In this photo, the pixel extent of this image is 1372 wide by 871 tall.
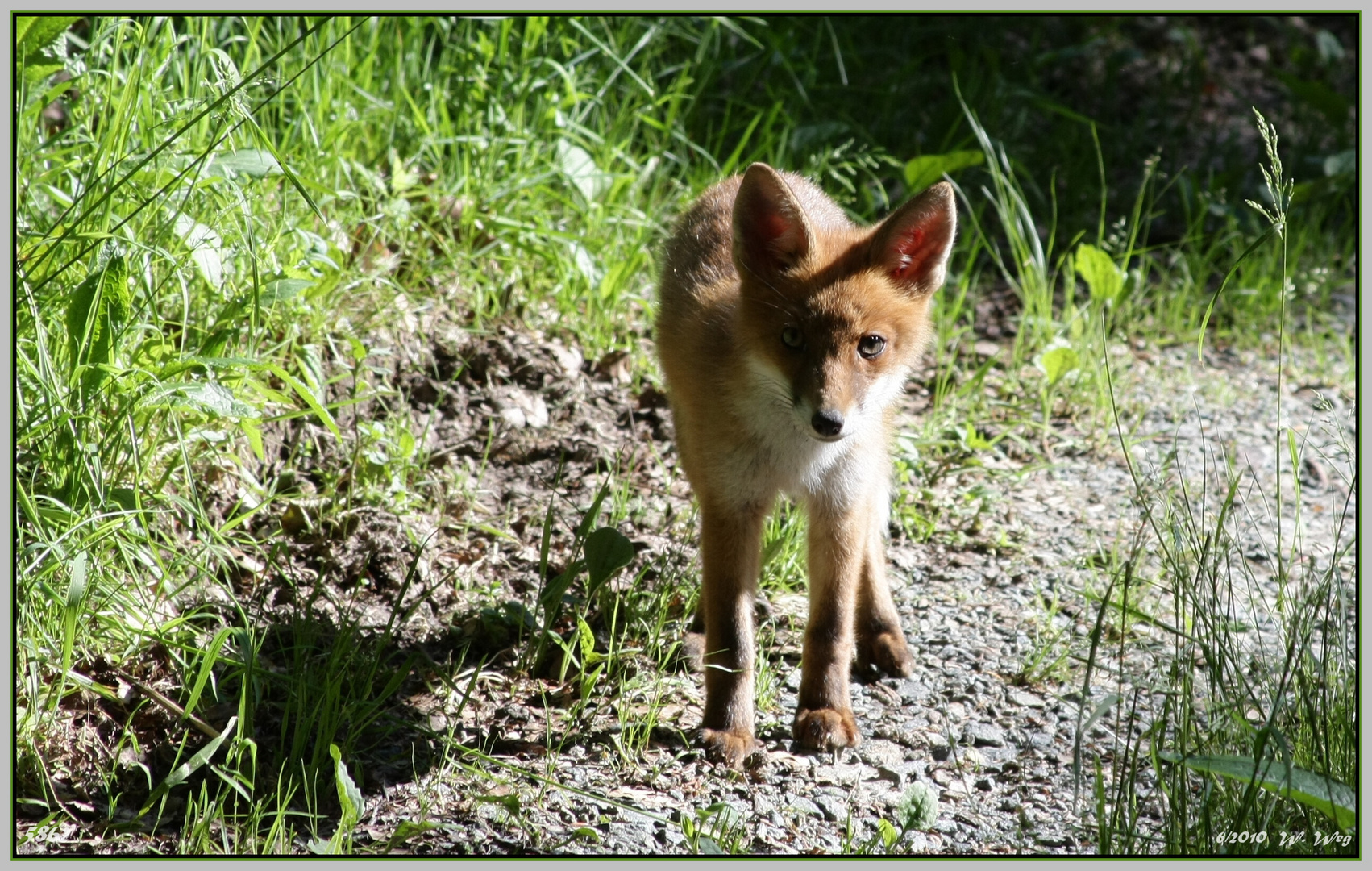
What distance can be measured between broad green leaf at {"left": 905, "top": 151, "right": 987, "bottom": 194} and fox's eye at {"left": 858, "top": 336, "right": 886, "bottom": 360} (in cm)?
217

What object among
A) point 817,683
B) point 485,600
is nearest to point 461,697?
point 485,600

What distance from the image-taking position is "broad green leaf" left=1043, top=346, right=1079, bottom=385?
4.93m

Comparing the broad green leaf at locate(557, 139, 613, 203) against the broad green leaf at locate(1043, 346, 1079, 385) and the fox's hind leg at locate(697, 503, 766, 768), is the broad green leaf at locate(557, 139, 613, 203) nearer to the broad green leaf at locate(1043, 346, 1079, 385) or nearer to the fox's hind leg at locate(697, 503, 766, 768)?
the broad green leaf at locate(1043, 346, 1079, 385)

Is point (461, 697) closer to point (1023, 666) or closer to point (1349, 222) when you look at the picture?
point (1023, 666)

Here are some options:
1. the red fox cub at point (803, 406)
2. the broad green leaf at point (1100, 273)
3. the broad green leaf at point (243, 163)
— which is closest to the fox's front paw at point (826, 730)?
the red fox cub at point (803, 406)

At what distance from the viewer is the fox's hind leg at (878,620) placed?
3.70 m

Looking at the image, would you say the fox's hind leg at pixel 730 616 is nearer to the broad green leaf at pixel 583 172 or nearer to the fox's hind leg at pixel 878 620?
the fox's hind leg at pixel 878 620

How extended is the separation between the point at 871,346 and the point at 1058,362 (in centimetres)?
195

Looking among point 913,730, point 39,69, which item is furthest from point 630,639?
point 39,69

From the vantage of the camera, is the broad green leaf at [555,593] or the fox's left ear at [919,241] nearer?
the fox's left ear at [919,241]

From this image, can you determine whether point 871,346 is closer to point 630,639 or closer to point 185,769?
point 630,639

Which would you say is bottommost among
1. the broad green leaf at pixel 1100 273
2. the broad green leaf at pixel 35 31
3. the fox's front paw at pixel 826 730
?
the fox's front paw at pixel 826 730

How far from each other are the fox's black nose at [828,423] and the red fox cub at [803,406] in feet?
0.12

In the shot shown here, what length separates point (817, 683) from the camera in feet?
11.0
